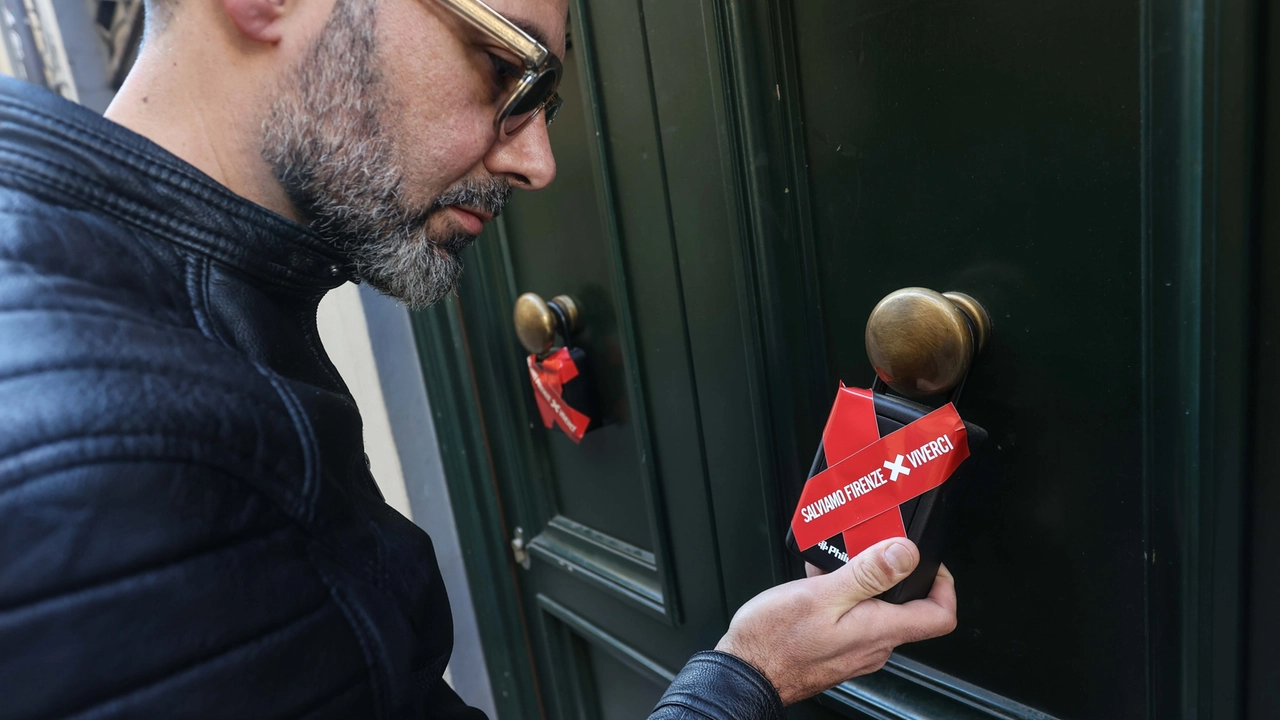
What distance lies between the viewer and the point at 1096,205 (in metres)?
0.54

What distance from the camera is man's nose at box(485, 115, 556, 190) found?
2.48ft

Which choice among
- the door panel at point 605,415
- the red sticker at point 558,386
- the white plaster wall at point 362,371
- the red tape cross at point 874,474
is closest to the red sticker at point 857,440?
the red tape cross at point 874,474

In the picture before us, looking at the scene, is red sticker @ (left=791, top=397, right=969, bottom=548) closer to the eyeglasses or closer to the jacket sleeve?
the jacket sleeve

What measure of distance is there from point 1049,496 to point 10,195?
0.78 metres

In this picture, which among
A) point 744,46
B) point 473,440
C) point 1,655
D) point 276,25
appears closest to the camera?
point 1,655

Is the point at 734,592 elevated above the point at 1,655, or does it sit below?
below

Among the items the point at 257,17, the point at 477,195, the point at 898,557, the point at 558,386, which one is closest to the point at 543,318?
the point at 558,386

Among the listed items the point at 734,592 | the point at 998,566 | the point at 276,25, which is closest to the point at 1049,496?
the point at 998,566

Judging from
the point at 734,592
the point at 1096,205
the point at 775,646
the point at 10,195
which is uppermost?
the point at 10,195

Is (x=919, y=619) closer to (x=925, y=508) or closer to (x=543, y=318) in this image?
(x=925, y=508)

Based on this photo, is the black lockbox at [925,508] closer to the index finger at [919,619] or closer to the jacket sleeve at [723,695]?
the index finger at [919,619]

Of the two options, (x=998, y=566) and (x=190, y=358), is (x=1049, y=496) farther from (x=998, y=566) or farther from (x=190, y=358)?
(x=190, y=358)

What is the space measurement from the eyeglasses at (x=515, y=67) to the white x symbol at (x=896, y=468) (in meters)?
0.45

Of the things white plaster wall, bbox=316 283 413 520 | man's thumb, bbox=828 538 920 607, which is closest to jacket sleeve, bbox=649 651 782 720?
man's thumb, bbox=828 538 920 607
